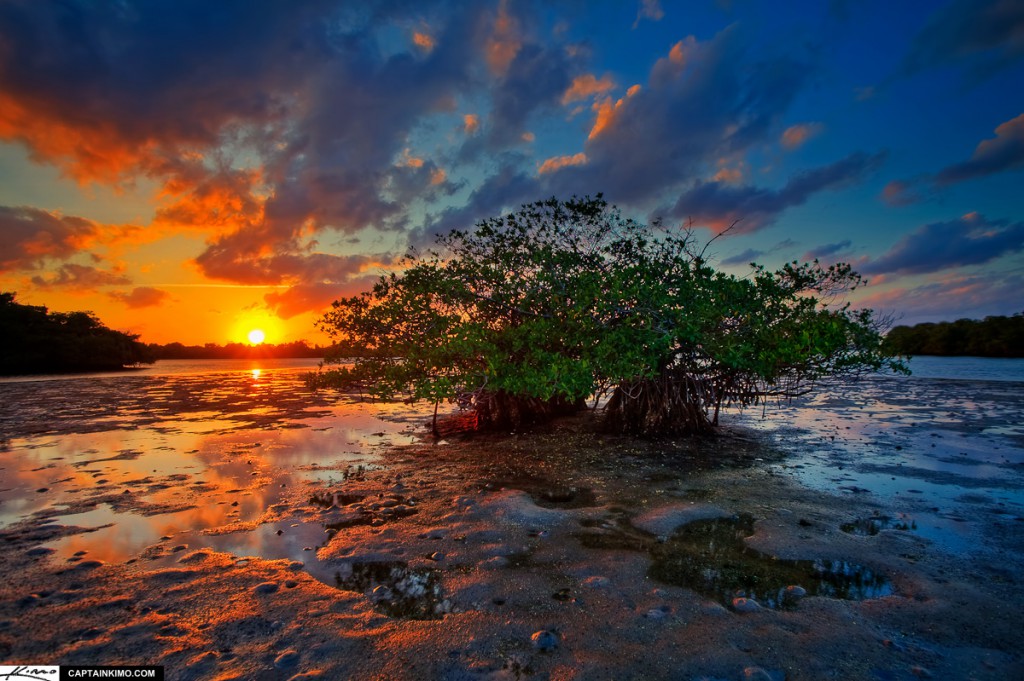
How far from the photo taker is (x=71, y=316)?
69562 millimetres

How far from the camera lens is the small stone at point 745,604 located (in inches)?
200

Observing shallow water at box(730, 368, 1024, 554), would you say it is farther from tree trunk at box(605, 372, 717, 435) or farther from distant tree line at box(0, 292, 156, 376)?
distant tree line at box(0, 292, 156, 376)

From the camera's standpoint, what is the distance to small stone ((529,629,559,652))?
4.46 metres

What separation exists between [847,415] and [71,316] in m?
93.6

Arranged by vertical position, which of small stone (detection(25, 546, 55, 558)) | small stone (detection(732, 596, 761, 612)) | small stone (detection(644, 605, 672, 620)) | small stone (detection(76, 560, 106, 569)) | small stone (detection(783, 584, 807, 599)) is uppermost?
small stone (detection(25, 546, 55, 558))

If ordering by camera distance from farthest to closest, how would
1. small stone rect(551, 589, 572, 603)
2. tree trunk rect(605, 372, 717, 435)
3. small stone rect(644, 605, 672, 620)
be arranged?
tree trunk rect(605, 372, 717, 435) < small stone rect(551, 589, 572, 603) < small stone rect(644, 605, 672, 620)

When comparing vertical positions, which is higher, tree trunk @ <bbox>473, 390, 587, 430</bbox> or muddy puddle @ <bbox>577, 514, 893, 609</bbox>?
tree trunk @ <bbox>473, 390, 587, 430</bbox>

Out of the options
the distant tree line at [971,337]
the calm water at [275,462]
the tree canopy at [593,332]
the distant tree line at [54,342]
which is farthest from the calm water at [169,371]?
the distant tree line at [971,337]

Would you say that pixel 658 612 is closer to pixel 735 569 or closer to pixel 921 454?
→ pixel 735 569

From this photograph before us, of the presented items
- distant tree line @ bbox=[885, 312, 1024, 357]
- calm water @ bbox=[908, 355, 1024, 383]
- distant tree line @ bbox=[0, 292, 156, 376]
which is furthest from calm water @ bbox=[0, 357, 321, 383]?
distant tree line @ bbox=[885, 312, 1024, 357]

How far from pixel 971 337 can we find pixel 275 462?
10796 cm
